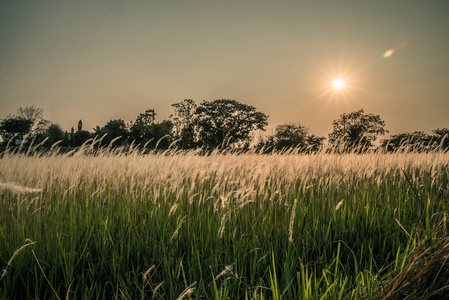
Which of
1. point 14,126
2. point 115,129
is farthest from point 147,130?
point 14,126

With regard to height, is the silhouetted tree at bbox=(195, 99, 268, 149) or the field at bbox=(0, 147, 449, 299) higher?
the silhouetted tree at bbox=(195, 99, 268, 149)

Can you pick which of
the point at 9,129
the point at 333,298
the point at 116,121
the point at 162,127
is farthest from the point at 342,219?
the point at 9,129

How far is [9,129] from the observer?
5916 cm

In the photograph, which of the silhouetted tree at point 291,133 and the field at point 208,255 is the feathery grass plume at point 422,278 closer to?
the field at point 208,255

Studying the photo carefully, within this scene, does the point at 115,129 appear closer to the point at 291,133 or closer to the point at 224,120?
the point at 224,120

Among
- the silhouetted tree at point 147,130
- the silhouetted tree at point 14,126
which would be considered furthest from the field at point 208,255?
the silhouetted tree at point 14,126

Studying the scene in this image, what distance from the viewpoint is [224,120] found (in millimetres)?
48406

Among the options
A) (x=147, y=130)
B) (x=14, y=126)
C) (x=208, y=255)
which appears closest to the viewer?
(x=208, y=255)

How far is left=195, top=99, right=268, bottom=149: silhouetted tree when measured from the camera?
157 feet

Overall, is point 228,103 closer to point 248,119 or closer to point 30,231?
point 248,119

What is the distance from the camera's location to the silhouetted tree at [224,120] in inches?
1882

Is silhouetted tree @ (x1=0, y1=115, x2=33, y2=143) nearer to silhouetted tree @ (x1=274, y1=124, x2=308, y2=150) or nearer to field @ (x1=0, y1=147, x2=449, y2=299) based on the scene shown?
silhouetted tree @ (x1=274, y1=124, x2=308, y2=150)

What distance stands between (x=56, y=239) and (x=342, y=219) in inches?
96.0

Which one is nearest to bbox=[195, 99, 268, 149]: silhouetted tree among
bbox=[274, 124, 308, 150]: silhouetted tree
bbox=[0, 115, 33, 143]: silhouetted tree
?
bbox=[274, 124, 308, 150]: silhouetted tree
